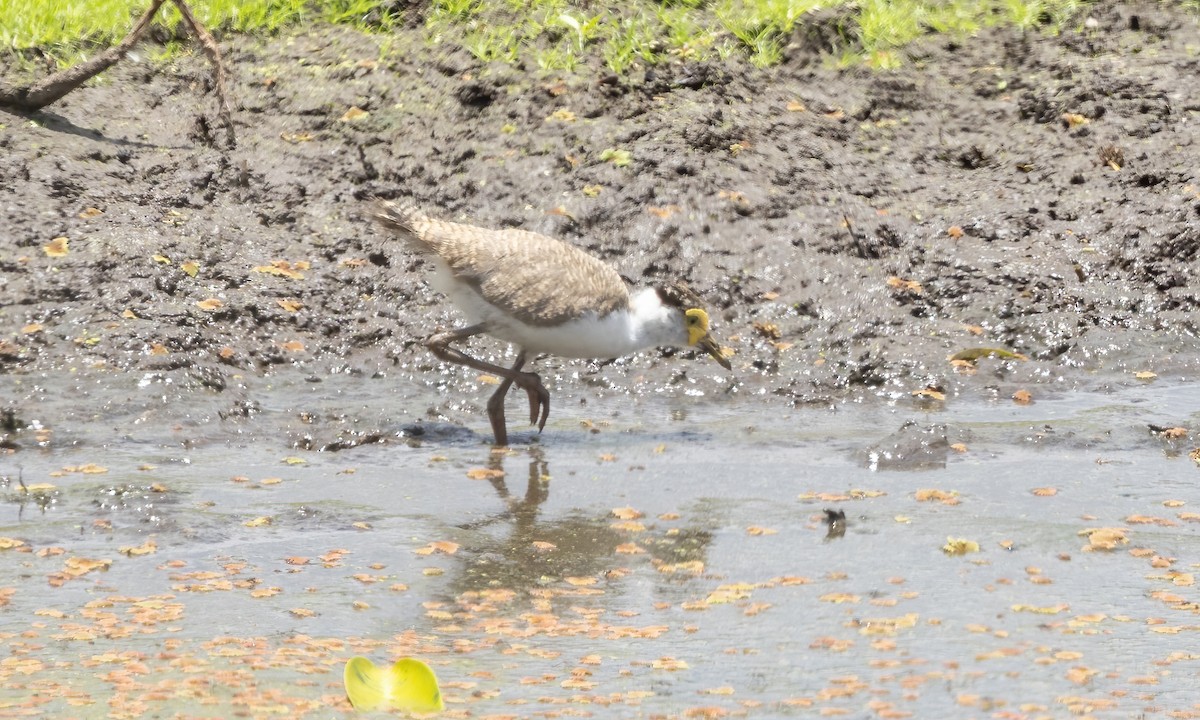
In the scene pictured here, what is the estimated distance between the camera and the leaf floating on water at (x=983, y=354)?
880cm

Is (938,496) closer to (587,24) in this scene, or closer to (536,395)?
(536,395)

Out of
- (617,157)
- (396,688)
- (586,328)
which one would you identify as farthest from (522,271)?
(396,688)

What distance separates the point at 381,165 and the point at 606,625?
570 centimetres

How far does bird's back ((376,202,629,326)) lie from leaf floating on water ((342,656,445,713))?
11.5 ft

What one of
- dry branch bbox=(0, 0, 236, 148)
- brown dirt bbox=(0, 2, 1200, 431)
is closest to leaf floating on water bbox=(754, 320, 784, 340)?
brown dirt bbox=(0, 2, 1200, 431)

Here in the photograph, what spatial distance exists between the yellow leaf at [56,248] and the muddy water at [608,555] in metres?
1.32

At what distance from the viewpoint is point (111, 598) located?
5254 millimetres

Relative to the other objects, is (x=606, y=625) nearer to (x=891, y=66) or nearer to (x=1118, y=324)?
(x=1118, y=324)

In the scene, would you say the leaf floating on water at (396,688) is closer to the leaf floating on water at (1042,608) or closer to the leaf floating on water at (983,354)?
the leaf floating on water at (1042,608)

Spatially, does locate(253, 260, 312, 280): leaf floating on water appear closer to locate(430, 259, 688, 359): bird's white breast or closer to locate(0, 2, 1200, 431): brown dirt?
locate(0, 2, 1200, 431): brown dirt

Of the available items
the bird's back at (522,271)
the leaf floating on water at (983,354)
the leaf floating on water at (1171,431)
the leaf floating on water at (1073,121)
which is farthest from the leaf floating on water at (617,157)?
the leaf floating on water at (1171,431)

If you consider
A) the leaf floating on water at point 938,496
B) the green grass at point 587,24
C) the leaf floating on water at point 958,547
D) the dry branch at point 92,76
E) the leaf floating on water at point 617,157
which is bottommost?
the leaf floating on water at point 958,547

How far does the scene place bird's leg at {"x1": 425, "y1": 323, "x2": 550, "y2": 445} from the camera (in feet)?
25.5

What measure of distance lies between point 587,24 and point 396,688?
7.57 meters
